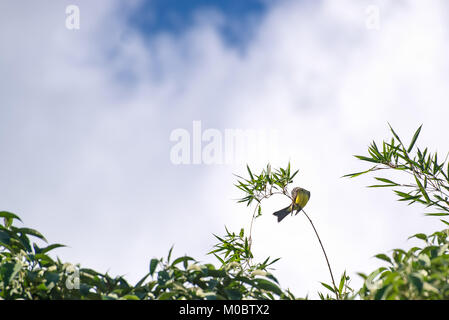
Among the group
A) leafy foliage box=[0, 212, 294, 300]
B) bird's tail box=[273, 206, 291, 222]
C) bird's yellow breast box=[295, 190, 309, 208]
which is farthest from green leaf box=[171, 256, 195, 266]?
bird's yellow breast box=[295, 190, 309, 208]

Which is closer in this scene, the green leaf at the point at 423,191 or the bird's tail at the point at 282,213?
the green leaf at the point at 423,191

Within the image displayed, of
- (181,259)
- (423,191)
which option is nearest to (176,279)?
(181,259)

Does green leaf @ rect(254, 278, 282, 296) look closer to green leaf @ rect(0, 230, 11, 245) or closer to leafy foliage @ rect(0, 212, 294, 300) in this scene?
leafy foliage @ rect(0, 212, 294, 300)

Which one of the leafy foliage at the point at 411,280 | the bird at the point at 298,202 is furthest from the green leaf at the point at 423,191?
the leafy foliage at the point at 411,280

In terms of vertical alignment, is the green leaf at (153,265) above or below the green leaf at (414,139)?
below

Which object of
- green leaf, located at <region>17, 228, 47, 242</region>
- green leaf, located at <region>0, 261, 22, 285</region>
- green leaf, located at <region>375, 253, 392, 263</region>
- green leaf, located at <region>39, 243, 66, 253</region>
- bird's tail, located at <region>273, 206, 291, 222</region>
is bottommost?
green leaf, located at <region>0, 261, 22, 285</region>

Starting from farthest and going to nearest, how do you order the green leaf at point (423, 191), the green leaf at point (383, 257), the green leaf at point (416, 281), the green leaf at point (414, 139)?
1. the green leaf at point (414, 139)
2. the green leaf at point (423, 191)
3. the green leaf at point (383, 257)
4. the green leaf at point (416, 281)

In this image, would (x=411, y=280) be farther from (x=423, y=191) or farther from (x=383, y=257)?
(x=423, y=191)

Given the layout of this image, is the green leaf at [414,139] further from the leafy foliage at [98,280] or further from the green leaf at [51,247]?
the green leaf at [51,247]

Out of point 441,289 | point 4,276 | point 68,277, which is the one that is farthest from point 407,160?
point 4,276

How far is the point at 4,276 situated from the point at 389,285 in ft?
2.69

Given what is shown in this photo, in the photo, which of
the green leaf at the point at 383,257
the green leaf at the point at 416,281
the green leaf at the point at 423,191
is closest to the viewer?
the green leaf at the point at 416,281

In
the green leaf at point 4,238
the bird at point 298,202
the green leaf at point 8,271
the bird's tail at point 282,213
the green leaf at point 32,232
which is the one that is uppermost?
the bird at point 298,202
